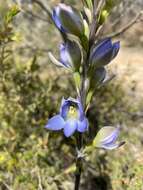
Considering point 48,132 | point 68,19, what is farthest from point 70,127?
point 48,132

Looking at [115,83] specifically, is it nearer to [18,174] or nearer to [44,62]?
[44,62]

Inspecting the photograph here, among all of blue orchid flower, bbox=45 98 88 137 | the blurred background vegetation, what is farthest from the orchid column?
the blurred background vegetation

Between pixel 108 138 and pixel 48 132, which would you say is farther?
pixel 48 132

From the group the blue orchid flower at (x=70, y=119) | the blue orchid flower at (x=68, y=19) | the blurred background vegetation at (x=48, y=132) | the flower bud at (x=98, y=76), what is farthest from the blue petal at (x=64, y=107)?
the blurred background vegetation at (x=48, y=132)

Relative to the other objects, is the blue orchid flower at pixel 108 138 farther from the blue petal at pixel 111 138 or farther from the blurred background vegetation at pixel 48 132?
the blurred background vegetation at pixel 48 132

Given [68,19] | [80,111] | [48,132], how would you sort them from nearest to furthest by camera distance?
[68,19], [80,111], [48,132]

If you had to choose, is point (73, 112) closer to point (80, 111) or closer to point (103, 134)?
point (80, 111)
